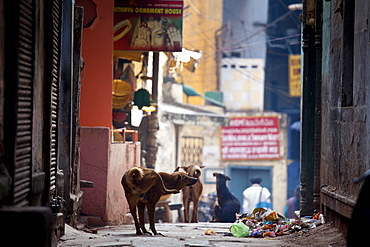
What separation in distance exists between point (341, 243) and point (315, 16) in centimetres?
492

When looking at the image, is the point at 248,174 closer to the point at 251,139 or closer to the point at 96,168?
the point at 251,139

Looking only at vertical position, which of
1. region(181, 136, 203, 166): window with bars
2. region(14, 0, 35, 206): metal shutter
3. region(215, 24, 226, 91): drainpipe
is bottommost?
region(181, 136, 203, 166): window with bars

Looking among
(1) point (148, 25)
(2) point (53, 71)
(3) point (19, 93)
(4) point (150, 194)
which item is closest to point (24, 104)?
(3) point (19, 93)

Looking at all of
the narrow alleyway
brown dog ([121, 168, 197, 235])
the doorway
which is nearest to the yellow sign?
the doorway

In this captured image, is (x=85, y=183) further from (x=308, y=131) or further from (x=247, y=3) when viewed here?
(x=247, y=3)

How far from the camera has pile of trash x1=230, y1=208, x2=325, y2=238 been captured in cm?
1106

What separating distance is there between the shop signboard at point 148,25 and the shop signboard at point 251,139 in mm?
16033

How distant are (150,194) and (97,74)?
4.57 meters

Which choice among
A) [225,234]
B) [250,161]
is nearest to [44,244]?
[225,234]

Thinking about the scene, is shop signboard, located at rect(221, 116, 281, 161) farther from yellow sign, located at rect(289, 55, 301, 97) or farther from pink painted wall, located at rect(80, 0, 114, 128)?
pink painted wall, located at rect(80, 0, 114, 128)

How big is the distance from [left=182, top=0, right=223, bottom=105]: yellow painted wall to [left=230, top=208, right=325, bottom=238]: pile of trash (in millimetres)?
21360

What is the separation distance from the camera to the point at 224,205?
1742cm

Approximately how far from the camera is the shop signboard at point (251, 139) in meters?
32.0

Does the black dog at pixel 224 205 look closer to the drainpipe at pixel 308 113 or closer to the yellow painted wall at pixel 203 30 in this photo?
the drainpipe at pixel 308 113
